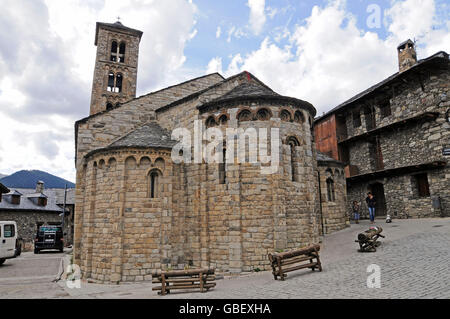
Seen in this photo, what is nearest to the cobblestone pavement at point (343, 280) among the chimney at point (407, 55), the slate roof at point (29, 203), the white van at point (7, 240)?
the white van at point (7, 240)

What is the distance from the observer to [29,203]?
33.2 meters

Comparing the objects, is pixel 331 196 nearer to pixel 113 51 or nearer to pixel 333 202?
pixel 333 202

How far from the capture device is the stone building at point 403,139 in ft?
57.5

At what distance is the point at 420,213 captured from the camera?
1848cm

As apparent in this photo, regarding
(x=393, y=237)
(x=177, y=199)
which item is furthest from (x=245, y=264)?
(x=393, y=237)

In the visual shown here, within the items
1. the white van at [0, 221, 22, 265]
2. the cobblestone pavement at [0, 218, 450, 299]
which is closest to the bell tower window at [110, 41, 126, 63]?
the white van at [0, 221, 22, 265]

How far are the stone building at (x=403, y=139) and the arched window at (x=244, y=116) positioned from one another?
39.6ft

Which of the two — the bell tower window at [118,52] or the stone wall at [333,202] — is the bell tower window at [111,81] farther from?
the stone wall at [333,202]

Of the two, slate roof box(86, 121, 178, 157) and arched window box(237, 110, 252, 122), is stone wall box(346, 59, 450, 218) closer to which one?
arched window box(237, 110, 252, 122)

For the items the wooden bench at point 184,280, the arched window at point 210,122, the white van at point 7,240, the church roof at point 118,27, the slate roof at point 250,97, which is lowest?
the wooden bench at point 184,280

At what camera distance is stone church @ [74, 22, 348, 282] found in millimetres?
11359

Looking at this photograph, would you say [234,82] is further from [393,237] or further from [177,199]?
[393,237]
